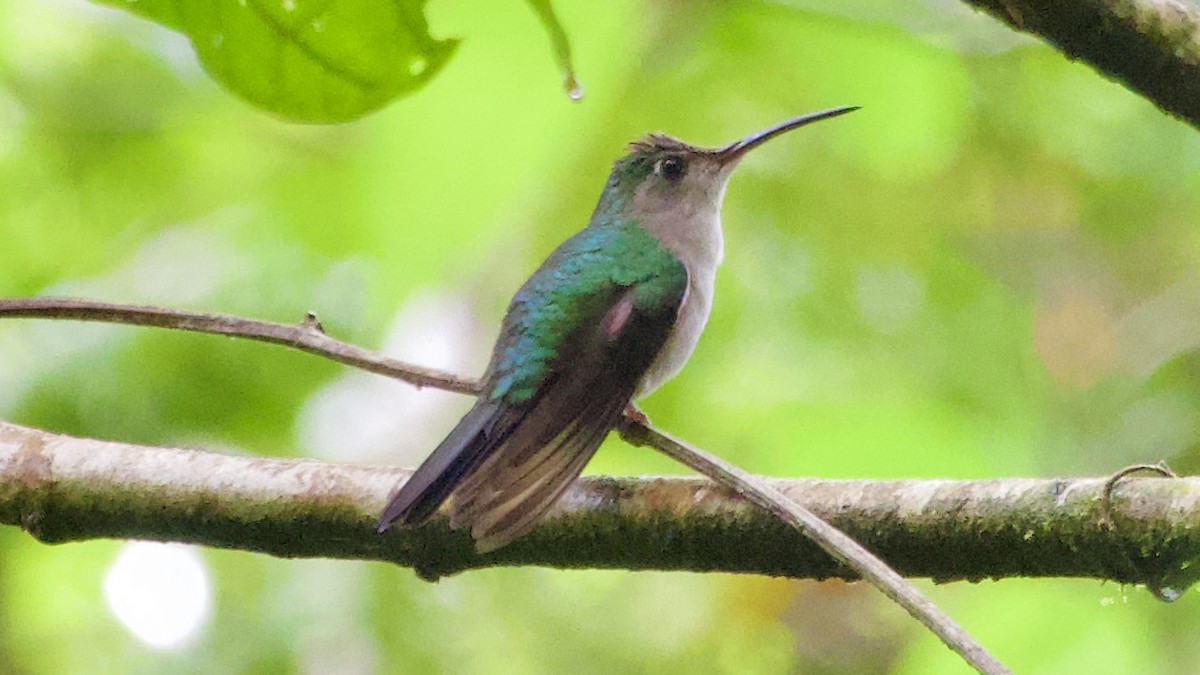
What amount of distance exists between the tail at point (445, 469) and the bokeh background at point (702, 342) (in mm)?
728

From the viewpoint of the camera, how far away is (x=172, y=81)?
10.8 feet

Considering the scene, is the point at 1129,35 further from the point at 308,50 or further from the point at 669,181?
the point at 669,181

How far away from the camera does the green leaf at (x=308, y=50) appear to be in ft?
5.08

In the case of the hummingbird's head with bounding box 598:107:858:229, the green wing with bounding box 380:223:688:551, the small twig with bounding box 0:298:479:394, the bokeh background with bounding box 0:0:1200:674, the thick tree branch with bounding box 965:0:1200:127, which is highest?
the thick tree branch with bounding box 965:0:1200:127

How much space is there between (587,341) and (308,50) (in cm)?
81

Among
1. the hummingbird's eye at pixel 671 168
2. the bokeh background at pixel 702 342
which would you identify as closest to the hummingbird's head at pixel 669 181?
the hummingbird's eye at pixel 671 168

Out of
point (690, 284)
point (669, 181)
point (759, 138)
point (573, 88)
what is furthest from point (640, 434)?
point (669, 181)

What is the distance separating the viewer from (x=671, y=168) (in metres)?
3.19

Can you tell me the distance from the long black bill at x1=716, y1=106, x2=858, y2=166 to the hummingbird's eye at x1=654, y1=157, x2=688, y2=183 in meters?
0.10

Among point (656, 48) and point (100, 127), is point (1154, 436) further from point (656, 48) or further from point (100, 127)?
point (100, 127)

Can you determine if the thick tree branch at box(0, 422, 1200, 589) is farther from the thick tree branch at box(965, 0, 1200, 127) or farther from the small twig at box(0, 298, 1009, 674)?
the thick tree branch at box(965, 0, 1200, 127)

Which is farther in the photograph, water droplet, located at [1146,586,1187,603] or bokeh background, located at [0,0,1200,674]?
bokeh background, located at [0,0,1200,674]

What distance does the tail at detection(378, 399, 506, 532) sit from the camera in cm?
160

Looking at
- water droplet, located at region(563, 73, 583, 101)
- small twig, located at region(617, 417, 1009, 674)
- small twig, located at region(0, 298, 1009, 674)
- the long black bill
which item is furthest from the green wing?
water droplet, located at region(563, 73, 583, 101)
